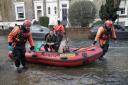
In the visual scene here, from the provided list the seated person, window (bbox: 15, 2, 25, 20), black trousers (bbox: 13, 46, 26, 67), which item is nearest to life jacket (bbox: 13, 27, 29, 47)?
black trousers (bbox: 13, 46, 26, 67)

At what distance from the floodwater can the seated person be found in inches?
41.2

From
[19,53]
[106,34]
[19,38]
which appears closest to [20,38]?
[19,38]

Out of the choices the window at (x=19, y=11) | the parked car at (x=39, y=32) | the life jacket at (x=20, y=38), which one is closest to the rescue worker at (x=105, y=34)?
the life jacket at (x=20, y=38)

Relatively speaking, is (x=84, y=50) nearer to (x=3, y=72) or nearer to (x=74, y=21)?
(x=3, y=72)

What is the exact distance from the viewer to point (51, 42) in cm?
1425

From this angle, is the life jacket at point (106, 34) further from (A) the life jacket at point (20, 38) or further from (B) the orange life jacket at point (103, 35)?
(A) the life jacket at point (20, 38)

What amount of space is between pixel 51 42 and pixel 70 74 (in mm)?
2532

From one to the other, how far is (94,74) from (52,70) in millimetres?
1827

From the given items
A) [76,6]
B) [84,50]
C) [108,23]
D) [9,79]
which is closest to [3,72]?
[9,79]

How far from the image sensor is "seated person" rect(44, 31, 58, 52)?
14.2 m

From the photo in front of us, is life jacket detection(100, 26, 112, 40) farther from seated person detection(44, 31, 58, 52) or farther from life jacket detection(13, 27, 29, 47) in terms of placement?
life jacket detection(13, 27, 29, 47)

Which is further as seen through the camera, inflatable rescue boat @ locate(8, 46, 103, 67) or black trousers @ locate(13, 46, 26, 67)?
inflatable rescue boat @ locate(8, 46, 103, 67)

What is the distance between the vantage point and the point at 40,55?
13578 millimetres

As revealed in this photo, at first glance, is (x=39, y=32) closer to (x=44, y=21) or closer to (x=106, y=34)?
(x=44, y=21)
